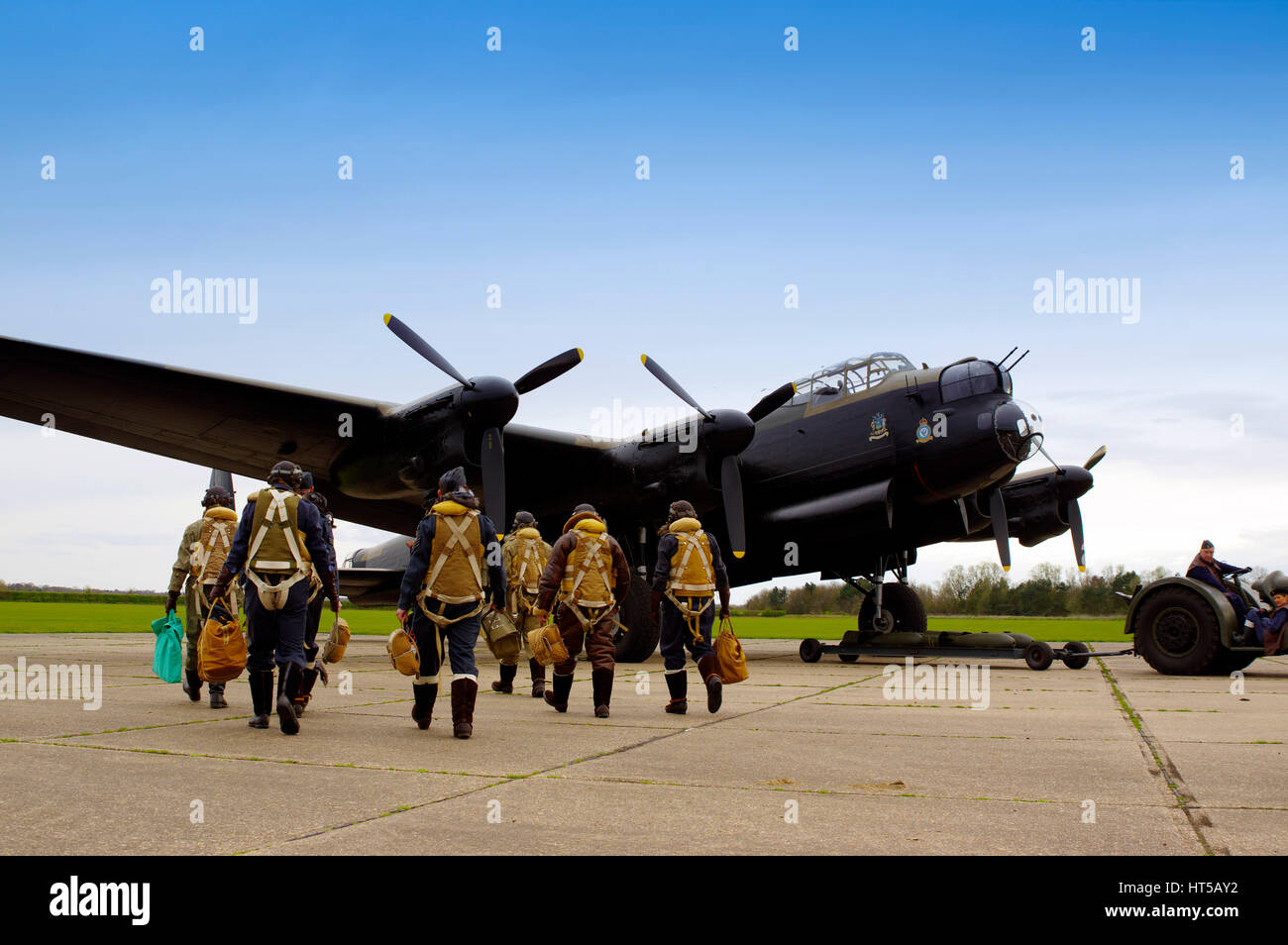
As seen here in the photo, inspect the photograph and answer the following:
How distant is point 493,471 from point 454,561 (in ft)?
20.4

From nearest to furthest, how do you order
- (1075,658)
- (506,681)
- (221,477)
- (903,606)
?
1. (506,681)
2. (1075,658)
3. (221,477)
4. (903,606)

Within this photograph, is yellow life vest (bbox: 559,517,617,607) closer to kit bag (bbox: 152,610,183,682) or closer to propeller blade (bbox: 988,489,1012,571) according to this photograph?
kit bag (bbox: 152,610,183,682)

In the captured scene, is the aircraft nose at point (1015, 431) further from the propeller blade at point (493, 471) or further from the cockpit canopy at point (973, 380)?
the propeller blade at point (493, 471)

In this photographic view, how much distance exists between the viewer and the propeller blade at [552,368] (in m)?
14.2

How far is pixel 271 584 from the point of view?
23.2 feet

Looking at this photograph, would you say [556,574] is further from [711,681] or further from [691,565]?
[711,681]

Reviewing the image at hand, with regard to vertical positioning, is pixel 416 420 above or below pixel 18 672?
above

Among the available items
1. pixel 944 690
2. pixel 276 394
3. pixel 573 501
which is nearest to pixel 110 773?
pixel 944 690

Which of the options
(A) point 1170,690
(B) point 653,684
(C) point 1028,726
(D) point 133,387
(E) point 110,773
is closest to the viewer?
(E) point 110,773

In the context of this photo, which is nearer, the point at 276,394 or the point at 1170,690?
the point at 1170,690

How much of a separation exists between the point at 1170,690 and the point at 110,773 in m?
10.2

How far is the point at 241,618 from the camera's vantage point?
314 inches

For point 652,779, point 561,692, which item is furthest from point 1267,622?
point 652,779
